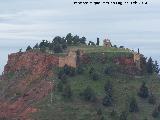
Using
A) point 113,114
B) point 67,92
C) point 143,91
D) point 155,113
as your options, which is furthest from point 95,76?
point 155,113

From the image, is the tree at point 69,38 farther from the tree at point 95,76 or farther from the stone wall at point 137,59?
the tree at point 95,76

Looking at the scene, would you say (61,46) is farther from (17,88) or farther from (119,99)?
(119,99)

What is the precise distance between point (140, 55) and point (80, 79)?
1776cm

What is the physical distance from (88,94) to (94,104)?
224 cm

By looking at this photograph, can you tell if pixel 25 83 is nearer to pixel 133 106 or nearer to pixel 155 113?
pixel 133 106

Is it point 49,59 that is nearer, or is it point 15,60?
point 49,59

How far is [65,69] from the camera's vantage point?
473 ft

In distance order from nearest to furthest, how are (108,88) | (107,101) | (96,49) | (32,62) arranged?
(107,101)
(108,88)
(96,49)
(32,62)

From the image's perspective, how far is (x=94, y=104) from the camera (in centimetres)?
13612

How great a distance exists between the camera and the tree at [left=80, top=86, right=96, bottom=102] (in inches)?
5344

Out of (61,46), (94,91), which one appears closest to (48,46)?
(61,46)

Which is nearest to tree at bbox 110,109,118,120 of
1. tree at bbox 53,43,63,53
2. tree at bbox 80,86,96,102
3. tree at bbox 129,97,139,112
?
tree at bbox 129,97,139,112

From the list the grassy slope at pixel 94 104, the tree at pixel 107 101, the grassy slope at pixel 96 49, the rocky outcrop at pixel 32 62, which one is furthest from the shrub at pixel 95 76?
the rocky outcrop at pixel 32 62

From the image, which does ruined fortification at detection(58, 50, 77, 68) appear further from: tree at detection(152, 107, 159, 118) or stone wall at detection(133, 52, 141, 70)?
tree at detection(152, 107, 159, 118)
